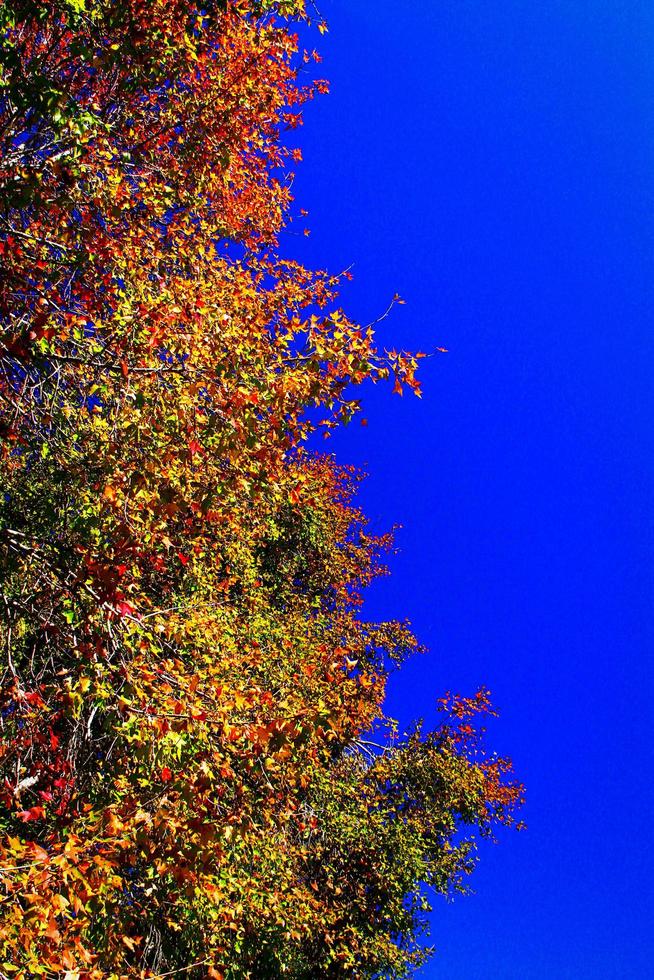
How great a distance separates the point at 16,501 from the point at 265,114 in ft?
25.0

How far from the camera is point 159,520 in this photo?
6160mm

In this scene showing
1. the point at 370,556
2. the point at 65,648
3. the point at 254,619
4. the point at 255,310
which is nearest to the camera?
the point at 65,648

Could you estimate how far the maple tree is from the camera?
5.11 meters

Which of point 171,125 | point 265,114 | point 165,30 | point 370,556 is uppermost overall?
point 370,556

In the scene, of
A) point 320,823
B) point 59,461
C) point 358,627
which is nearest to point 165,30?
point 59,461

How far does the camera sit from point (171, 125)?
31.9 ft

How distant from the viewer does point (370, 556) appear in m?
25.0

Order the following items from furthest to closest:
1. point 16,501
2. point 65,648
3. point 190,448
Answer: point 16,501
point 65,648
point 190,448

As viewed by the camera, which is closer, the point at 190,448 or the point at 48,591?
the point at 190,448

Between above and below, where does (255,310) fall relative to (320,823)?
above

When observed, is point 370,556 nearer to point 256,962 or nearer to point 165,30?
point 256,962

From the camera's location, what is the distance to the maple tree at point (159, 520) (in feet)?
16.8

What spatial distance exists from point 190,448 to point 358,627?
1813 centimetres

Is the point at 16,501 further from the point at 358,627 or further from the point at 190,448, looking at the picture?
the point at 358,627
